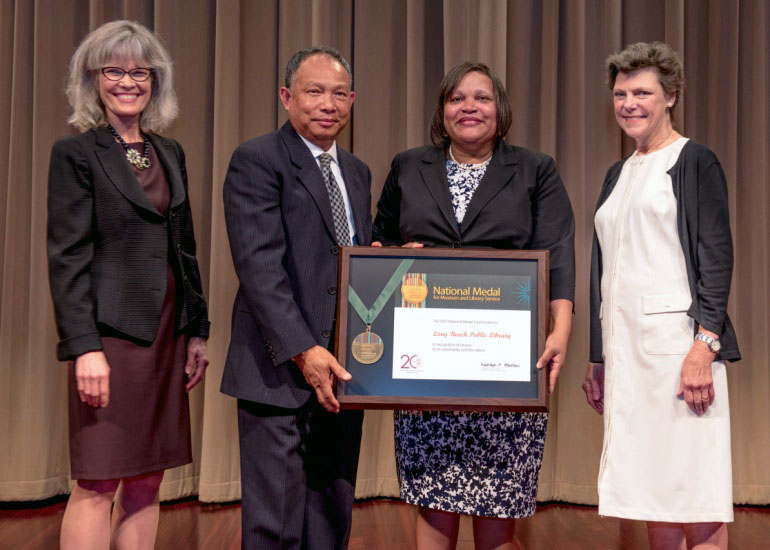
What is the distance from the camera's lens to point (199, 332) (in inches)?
77.4

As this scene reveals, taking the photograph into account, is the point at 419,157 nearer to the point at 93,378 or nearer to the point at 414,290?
the point at 414,290

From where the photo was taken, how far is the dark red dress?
1.73 m

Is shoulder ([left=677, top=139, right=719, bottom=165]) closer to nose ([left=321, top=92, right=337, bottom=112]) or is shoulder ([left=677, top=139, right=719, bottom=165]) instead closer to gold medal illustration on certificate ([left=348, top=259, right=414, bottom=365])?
gold medal illustration on certificate ([left=348, top=259, right=414, bottom=365])

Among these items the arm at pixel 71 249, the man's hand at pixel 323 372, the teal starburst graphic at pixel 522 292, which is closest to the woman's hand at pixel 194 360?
the arm at pixel 71 249

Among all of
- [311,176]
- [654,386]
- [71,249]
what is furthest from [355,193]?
[654,386]

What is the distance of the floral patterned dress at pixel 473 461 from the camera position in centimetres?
189

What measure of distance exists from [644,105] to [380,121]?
5.30 feet

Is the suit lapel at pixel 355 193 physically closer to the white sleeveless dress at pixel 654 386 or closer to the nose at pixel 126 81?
the nose at pixel 126 81

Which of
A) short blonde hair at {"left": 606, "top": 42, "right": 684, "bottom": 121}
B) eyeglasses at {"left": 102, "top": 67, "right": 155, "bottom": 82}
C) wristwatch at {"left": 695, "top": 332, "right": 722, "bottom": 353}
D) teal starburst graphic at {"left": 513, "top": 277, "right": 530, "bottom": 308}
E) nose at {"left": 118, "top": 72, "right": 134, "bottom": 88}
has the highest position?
short blonde hair at {"left": 606, "top": 42, "right": 684, "bottom": 121}

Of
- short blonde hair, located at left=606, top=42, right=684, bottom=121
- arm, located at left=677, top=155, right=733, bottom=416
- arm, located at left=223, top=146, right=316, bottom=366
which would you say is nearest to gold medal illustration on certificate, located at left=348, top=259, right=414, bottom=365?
arm, located at left=223, top=146, right=316, bottom=366

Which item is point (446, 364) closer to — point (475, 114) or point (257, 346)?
point (257, 346)

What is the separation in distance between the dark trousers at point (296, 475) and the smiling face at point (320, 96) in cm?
72

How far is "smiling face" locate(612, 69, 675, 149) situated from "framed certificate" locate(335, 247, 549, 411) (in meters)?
0.64

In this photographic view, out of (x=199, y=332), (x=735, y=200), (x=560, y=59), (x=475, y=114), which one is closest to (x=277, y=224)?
(x=199, y=332)
